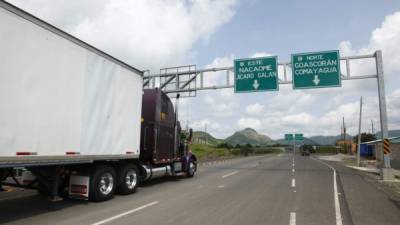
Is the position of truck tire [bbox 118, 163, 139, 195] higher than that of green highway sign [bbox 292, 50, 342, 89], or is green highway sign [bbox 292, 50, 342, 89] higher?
green highway sign [bbox 292, 50, 342, 89]

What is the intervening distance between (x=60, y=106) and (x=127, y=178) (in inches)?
160

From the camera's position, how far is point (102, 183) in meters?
10.1

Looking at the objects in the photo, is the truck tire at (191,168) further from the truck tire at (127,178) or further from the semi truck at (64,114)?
the truck tire at (127,178)

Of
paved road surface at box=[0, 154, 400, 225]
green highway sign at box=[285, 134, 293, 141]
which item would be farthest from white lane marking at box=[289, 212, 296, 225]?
green highway sign at box=[285, 134, 293, 141]

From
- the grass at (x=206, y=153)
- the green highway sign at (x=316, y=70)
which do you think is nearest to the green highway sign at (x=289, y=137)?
the grass at (x=206, y=153)

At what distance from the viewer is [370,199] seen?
438 inches

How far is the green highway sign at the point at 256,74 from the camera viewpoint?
22.2m

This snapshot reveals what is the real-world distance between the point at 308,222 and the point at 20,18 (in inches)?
294

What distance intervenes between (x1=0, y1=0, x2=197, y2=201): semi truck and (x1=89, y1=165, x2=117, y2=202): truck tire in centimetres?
3

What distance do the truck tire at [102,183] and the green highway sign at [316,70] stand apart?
14.4 meters

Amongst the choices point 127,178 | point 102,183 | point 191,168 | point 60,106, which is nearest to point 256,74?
point 191,168

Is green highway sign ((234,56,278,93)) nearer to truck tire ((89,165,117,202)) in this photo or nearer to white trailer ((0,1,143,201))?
white trailer ((0,1,143,201))

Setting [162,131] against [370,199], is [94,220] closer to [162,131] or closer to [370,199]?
[162,131]

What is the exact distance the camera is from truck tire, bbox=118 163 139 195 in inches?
437
